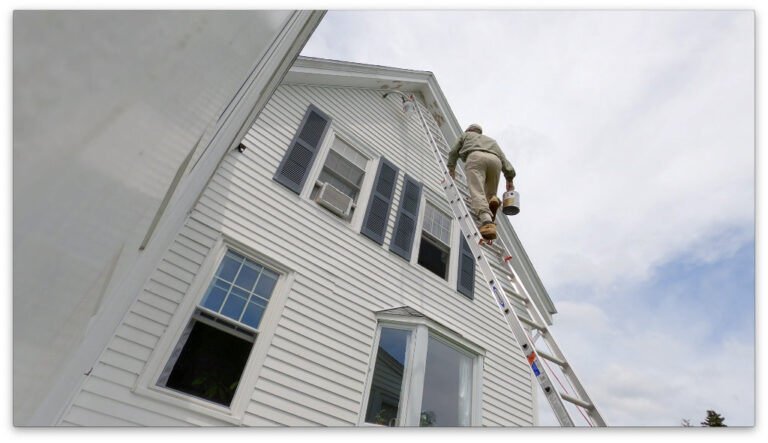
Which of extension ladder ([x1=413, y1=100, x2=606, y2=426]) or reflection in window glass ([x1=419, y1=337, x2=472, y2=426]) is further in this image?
reflection in window glass ([x1=419, y1=337, x2=472, y2=426])

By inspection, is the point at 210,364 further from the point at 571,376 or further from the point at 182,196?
the point at 571,376

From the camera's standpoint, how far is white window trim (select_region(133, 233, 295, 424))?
105 inches

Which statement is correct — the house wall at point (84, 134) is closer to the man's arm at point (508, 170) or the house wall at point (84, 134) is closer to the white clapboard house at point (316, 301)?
the white clapboard house at point (316, 301)

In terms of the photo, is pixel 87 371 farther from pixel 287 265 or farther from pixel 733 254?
pixel 733 254

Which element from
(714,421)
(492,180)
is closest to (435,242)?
(492,180)

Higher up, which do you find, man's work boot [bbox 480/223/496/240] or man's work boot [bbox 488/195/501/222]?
man's work boot [bbox 488/195/501/222]

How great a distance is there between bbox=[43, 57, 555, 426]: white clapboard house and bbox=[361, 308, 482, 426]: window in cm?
1

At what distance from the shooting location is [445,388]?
3.95 metres

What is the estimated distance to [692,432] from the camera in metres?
2.26

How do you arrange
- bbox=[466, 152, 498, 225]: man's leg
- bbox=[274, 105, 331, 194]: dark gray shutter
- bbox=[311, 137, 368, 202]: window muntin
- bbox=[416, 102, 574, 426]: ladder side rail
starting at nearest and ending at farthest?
bbox=[416, 102, 574, 426]: ladder side rail < bbox=[466, 152, 498, 225]: man's leg < bbox=[274, 105, 331, 194]: dark gray shutter < bbox=[311, 137, 368, 202]: window muntin

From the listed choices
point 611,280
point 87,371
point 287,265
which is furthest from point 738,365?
point 87,371

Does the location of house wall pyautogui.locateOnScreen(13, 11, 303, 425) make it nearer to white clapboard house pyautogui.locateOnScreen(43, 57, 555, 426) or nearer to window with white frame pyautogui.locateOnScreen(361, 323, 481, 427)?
white clapboard house pyautogui.locateOnScreen(43, 57, 555, 426)

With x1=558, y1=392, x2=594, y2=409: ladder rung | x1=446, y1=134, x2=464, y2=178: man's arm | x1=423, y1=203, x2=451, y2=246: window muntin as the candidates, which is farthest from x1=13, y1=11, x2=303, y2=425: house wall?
x1=423, y1=203, x2=451, y2=246: window muntin

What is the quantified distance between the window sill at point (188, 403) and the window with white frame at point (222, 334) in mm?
56
